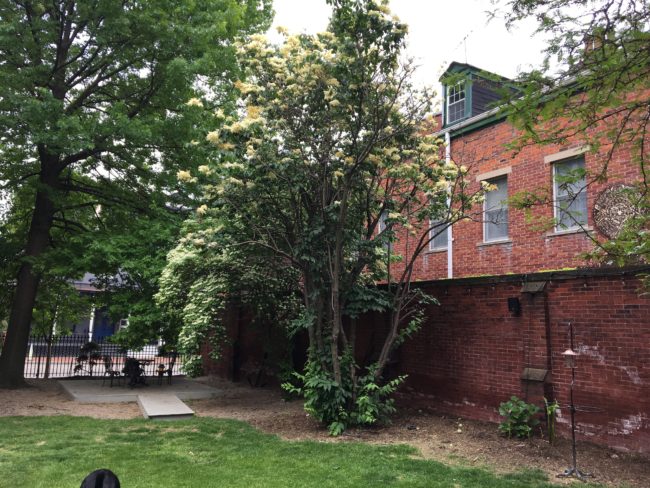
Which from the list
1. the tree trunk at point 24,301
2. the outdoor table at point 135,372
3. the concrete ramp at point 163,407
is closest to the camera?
the concrete ramp at point 163,407

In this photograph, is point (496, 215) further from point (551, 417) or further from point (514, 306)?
point (551, 417)

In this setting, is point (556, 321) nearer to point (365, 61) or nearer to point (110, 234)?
point (365, 61)

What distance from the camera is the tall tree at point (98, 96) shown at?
1180 cm

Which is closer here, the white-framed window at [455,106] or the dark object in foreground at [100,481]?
the dark object in foreground at [100,481]

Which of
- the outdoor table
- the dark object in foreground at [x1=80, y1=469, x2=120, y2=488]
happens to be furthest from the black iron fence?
the dark object in foreground at [x1=80, y1=469, x2=120, y2=488]

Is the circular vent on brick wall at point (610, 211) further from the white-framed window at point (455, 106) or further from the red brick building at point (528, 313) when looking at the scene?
the white-framed window at point (455, 106)

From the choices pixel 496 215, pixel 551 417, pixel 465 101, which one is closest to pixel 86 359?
pixel 496 215

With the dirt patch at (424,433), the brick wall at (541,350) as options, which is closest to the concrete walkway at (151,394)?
the dirt patch at (424,433)

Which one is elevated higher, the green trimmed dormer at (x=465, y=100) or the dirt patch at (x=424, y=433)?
the green trimmed dormer at (x=465, y=100)

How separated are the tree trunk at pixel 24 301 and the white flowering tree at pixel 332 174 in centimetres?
737

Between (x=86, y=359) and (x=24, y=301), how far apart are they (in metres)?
3.67

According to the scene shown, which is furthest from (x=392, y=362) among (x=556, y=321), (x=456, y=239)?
(x=456, y=239)

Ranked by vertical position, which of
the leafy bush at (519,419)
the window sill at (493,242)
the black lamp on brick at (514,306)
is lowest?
the leafy bush at (519,419)

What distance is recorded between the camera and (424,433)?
8000mm
